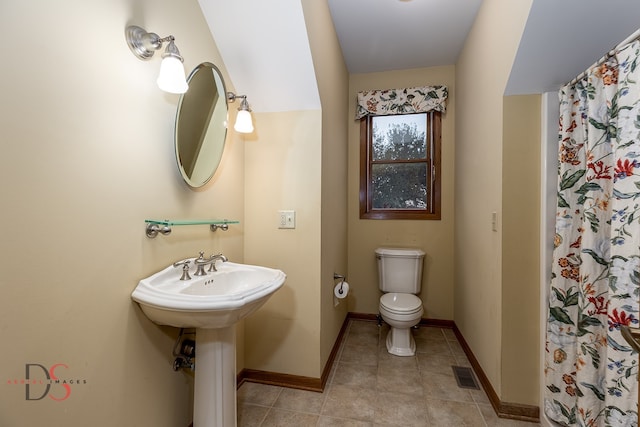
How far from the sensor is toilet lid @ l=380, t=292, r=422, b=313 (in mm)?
2035

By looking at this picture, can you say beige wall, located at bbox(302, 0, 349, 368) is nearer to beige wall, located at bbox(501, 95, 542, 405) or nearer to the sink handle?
the sink handle

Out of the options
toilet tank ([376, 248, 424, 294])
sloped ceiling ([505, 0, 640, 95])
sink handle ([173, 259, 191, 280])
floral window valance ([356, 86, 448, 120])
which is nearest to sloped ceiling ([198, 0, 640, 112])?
sloped ceiling ([505, 0, 640, 95])

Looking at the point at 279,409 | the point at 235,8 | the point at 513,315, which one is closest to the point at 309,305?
the point at 279,409

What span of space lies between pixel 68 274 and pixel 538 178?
79.3 inches

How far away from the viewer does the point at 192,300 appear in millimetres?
917

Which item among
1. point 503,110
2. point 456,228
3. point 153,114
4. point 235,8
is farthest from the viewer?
point 456,228

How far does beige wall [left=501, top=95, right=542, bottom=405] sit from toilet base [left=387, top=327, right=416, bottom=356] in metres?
0.72

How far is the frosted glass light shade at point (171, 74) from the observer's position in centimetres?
100

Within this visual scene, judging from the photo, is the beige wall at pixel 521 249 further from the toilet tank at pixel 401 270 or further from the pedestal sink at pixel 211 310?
the pedestal sink at pixel 211 310

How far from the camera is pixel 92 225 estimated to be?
0.87 m

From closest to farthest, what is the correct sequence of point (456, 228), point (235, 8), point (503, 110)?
point (235, 8) → point (503, 110) → point (456, 228)

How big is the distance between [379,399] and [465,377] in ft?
2.13

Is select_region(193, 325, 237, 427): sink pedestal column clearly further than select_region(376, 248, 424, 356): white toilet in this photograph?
No

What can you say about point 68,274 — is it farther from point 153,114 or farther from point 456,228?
point 456,228
